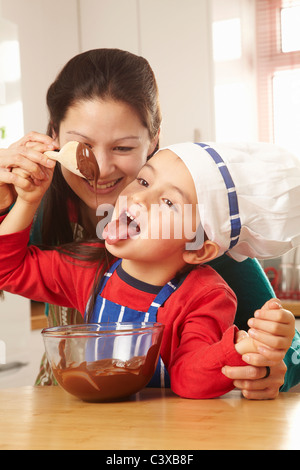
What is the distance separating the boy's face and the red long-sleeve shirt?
0.24 ft

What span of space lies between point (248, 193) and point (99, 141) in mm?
407

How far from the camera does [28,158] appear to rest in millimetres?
1083

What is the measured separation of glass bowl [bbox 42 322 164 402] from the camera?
793 millimetres

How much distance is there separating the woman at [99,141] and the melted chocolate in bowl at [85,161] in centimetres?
11

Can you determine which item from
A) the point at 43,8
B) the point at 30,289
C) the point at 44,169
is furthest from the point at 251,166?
the point at 43,8

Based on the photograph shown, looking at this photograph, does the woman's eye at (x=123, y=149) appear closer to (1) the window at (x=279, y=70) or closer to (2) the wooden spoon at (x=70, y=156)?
(2) the wooden spoon at (x=70, y=156)

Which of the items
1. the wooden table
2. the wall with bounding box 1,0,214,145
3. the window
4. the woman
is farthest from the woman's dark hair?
the window

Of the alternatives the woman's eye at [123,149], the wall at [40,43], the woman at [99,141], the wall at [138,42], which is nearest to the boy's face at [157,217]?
the woman at [99,141]

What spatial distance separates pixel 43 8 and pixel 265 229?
2.86 m

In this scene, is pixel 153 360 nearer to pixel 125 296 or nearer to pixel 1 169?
pixel 125 296

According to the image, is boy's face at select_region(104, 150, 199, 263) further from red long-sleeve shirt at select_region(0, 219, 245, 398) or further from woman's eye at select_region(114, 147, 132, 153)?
woman's eye at select_region(114, 147, 132, 153)

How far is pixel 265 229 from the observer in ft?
3.17

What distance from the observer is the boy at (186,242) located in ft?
3.11

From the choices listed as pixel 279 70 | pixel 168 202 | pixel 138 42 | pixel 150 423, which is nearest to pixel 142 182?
pixel 168 202
